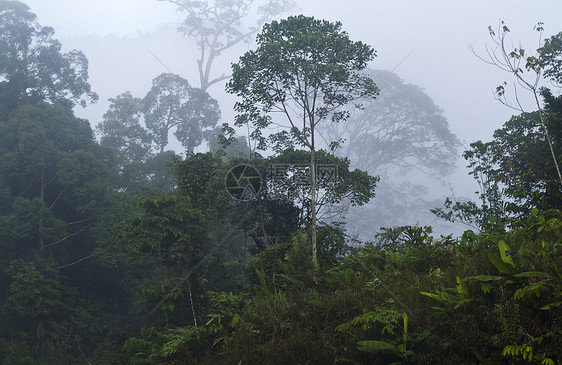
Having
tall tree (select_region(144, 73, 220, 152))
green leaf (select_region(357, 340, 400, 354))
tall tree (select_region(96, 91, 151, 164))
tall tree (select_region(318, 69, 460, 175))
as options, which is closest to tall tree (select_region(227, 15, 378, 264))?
green leaf (select_region(357, 340, 400, 354))

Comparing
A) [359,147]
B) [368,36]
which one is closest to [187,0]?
[359,147]

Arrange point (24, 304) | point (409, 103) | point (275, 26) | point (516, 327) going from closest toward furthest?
point (516, 327), point (275, 26), point (24, 304), point (409, 103)

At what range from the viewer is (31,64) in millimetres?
25453

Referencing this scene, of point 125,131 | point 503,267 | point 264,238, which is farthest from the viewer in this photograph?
point 125,131

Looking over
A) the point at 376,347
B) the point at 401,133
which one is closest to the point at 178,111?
the point at 401,133

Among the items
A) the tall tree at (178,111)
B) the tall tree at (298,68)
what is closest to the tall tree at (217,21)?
the tall tree at (178,111)

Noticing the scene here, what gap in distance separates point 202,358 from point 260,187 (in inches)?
349

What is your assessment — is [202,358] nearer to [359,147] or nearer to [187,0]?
[359,147]

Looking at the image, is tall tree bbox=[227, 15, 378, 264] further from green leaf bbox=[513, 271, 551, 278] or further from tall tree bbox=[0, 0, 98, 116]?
tall tree bbox=[0, 0, 98, 116]

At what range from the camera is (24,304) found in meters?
16.5

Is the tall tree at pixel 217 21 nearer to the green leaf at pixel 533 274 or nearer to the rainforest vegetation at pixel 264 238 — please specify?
the rainforest vegetation at pixel 264 238

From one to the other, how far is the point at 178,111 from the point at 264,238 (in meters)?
26.3

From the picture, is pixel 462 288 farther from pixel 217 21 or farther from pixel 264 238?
pixel 217 21

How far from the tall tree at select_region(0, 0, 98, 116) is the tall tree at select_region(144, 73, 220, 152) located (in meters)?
8.36
